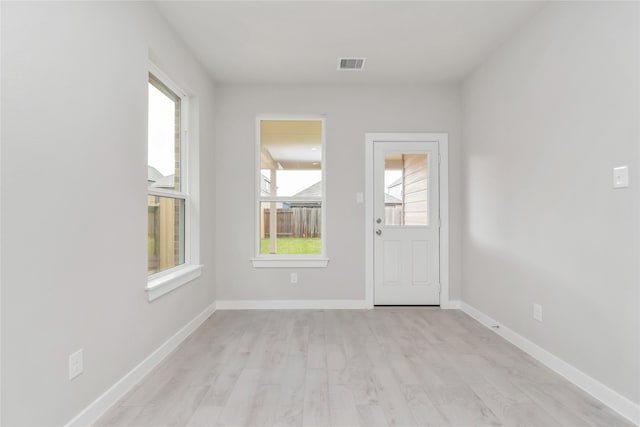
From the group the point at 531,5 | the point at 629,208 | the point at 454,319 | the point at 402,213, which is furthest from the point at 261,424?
the point at 531,5

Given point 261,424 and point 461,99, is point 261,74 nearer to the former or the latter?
point 461,99

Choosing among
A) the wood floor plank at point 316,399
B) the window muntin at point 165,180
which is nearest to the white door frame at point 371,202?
the wood floor plank at point 316,399

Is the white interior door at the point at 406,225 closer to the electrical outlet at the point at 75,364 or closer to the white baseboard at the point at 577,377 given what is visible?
the white baseboard at the point at 577,377

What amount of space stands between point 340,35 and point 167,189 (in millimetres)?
1977

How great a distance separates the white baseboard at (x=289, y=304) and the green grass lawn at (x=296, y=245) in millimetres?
577

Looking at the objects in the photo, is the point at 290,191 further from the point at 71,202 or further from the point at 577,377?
the point at 577,377

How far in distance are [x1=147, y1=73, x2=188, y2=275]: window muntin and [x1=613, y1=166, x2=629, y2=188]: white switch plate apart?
296 centimetres

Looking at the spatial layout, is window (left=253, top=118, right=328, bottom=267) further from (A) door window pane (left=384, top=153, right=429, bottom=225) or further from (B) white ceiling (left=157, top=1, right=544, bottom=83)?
(A) door window pane (left=384, top=153, right=429, bottom=225)

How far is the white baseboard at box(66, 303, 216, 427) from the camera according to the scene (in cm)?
183

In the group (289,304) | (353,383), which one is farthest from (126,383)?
(289,304)

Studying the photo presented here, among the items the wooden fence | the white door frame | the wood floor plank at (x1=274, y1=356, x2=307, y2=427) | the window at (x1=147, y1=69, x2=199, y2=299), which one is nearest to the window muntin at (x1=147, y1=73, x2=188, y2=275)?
the window at (x1=147, y1=69, x2=199, y2=299)

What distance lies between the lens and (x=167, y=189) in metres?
3.12

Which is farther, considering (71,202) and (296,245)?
(296,245)

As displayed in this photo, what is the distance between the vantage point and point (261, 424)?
72.9 inches
